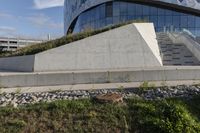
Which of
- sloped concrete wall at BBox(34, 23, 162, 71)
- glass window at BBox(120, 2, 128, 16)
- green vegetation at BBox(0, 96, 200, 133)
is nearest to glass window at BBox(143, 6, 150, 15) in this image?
glass window at BBox(120, 2, 128, 16)

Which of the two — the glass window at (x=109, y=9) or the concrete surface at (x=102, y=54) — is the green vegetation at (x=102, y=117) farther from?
the glass window at (x=109, y=9)

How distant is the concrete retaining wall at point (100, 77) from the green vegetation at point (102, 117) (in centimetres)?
403

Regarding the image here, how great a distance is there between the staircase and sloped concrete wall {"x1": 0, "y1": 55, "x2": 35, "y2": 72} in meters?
7.61

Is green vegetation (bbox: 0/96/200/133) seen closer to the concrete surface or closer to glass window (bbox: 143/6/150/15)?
the concrete surface

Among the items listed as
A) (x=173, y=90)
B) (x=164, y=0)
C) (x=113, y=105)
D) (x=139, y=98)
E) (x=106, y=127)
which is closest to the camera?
(x=106, y=127)

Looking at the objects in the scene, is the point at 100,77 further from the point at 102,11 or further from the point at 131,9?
the point at 102,11

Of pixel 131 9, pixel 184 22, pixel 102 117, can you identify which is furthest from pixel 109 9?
pixel 102 117

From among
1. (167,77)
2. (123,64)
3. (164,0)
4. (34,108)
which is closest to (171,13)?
(164,0)

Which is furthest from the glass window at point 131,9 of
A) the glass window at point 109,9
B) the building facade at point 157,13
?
the glass window at point 109,9

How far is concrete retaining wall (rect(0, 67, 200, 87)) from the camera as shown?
12.7 m

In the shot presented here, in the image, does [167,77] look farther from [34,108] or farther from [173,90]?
[34,108]

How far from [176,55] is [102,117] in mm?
15598

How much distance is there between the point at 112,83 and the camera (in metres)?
12.6

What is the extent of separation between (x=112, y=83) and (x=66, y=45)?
6.05 metres
